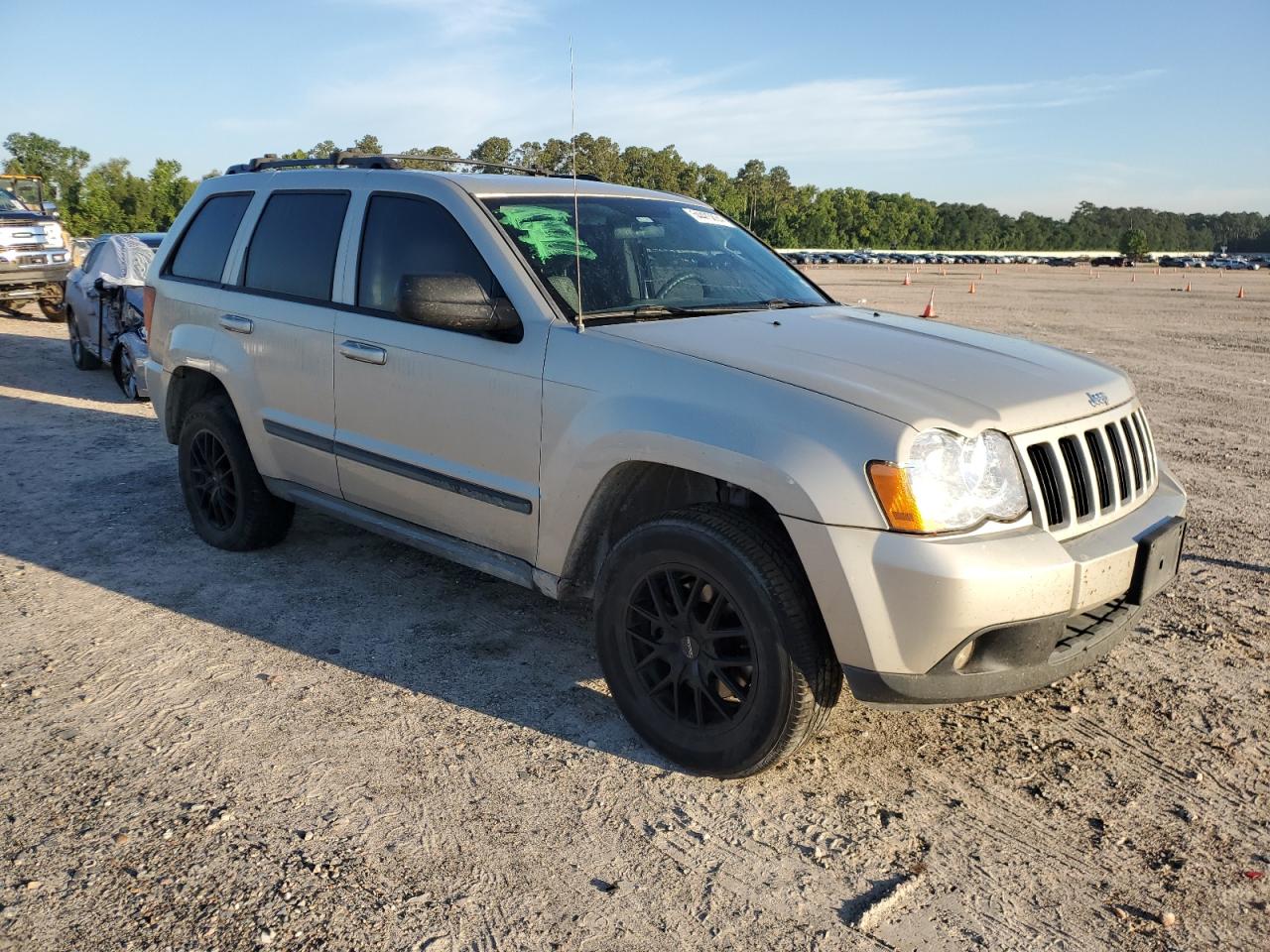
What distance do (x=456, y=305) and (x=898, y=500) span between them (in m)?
1.72

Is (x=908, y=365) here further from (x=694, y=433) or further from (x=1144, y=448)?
(x=1144, y=448)

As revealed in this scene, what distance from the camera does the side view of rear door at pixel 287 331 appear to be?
14.9 ft

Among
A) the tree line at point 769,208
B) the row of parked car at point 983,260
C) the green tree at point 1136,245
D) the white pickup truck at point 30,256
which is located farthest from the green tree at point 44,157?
the green tree at point 1136,245

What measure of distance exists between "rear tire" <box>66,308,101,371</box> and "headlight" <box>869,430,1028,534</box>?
11685mm

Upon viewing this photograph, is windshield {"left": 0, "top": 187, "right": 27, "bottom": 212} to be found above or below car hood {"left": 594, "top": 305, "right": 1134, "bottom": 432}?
above

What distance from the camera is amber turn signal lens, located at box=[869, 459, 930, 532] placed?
2.78m

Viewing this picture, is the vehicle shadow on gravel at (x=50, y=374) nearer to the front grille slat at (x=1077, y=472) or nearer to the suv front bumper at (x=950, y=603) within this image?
the suv front bumper at (x=950, y=603)

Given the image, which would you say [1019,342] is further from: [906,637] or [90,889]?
[90,889]

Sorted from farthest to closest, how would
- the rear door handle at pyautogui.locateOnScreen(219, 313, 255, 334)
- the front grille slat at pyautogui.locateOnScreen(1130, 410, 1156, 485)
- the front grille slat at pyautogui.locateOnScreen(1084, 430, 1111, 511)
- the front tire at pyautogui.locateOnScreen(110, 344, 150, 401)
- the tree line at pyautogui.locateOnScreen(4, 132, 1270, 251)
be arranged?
the tree line at pyautogui.locateOnScreen(4, 132, 1270, 251)
the front tire at pyautogui.locateOnScreen(110, 344, 150, 401)
the rear door handle at pyautogui.locateOnScreen(219, 313, 255, 334)
the front grille slat at pyautogui.locateOnScreen(1130, 410, 1156, 485)
the front grille slat at pyautogui.locateOnScreen(1084, 430, 1111, 511)

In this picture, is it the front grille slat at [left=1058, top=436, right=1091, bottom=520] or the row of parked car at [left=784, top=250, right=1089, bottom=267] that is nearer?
the front grille slat at [left=1058, top=436, right=1091, bottom=520]

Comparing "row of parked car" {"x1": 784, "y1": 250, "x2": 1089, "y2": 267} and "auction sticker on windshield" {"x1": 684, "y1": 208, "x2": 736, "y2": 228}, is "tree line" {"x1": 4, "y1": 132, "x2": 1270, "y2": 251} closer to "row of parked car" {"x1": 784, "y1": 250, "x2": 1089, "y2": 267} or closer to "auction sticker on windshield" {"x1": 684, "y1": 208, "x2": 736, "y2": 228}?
"row of parked car" {"x1": 784, "y1": 250, "x2": 1089, "y2": 267}

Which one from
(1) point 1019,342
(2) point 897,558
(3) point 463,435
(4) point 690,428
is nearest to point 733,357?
(4) point 690,428

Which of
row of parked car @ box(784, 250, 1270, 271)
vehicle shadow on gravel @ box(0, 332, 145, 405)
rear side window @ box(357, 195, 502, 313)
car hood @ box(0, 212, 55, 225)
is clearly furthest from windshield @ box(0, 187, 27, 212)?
row of parked car @ box(784, 250, 1270, 271)

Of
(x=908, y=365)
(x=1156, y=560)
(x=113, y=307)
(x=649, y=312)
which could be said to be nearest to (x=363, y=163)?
(x=649, y=312)
